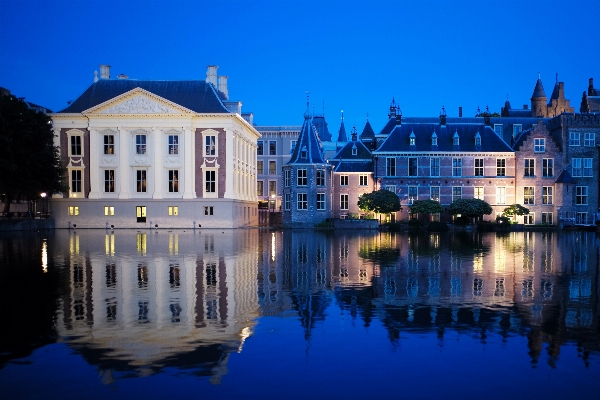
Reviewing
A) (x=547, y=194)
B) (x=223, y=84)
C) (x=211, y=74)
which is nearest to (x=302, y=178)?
(x=211, y=74)

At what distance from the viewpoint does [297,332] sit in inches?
464

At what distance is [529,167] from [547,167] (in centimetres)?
219

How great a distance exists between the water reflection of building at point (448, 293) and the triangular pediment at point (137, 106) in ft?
128

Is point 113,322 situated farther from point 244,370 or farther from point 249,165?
point 249,165

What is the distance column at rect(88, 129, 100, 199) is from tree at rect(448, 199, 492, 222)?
3978 centimetres

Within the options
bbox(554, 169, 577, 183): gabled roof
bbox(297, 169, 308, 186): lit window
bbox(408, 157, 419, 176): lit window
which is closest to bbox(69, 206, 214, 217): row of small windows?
bbox(297, 169, 308, 186): lit window

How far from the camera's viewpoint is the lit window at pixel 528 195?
6638 centimetres

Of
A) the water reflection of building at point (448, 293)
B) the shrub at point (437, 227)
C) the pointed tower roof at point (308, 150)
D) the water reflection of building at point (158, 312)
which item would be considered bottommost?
the shrub at point (437, 227)

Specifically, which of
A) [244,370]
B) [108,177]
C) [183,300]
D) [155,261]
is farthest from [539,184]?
[244,370]

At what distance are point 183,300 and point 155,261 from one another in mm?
10181

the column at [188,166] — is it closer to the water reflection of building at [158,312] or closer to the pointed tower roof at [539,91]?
the water reflection of building at [158,312]

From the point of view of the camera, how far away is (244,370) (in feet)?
30.3

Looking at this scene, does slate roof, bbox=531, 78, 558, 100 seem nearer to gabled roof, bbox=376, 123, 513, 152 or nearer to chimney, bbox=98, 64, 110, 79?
gabled roof, bbox=376, 123, 513, 152

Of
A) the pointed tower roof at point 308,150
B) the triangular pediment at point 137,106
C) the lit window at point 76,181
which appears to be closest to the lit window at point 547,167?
the pointed tower roof at point 308,150
